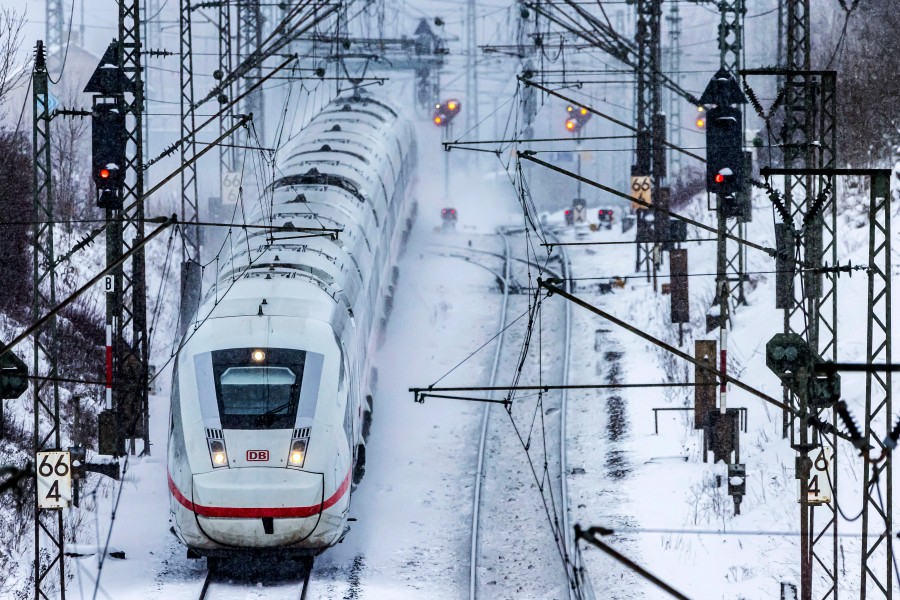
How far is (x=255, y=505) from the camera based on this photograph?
17.6m

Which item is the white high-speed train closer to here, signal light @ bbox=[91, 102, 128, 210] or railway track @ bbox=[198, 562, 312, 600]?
railway track @ bbox=[198, 562, 312, 600]

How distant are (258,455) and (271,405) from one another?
2.30ft

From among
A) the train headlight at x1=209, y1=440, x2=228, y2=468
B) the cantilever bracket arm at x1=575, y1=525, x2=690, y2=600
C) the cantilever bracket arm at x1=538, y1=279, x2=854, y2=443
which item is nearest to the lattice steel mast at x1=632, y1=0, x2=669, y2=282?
the train headlight at x1=209, y1=440, x2=228, y2=468

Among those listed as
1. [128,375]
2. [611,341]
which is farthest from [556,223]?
[128,375]

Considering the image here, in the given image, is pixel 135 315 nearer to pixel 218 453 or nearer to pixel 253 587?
pixel 218 453

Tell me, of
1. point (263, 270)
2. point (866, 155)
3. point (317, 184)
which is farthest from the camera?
point (866, 155)

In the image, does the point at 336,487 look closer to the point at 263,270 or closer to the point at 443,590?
the point at 443,590

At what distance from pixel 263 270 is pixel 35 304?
3.67 meters

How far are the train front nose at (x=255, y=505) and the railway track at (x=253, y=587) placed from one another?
686 mm

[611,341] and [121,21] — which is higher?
[121,21]

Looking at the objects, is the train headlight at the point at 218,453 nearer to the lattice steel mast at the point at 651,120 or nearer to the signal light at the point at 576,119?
the lattice steel mast at the point at 651,120

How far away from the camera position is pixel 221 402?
18.3 metres

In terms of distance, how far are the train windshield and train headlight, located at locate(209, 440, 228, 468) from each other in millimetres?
215

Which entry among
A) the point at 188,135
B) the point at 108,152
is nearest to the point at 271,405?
the point at 108,152
